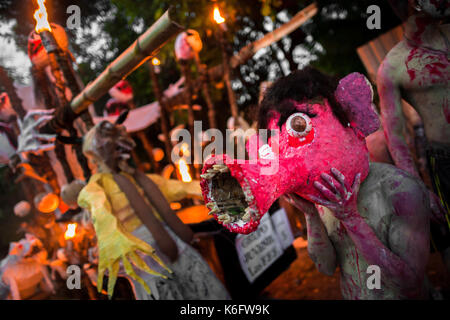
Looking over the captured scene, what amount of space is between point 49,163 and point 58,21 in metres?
1.70

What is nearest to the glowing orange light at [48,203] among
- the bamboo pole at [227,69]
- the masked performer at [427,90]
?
the bamboo pole at [227,69]

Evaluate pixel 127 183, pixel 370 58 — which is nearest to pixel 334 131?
pixel 127 183

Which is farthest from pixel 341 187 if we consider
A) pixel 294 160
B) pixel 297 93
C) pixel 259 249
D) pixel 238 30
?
pixel 238 30

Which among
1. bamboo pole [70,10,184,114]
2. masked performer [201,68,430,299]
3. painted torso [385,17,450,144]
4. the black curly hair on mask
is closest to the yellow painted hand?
bamboo pole [70,10,184,114]

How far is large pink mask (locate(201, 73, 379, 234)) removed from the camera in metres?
0.78

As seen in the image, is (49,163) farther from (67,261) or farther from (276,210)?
(276,210)

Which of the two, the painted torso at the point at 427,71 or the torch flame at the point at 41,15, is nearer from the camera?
the painted torso at the point at 427,71

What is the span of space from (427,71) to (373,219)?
1.95 ft

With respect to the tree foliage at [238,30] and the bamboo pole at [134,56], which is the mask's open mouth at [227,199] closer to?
the bamboo pole at [134,56]

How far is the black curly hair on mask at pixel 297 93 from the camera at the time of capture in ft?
3.33

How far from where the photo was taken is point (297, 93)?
102 centimetres

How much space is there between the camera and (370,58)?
4.18 metres

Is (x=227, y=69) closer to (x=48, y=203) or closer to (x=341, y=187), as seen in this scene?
(x=48, y=203)

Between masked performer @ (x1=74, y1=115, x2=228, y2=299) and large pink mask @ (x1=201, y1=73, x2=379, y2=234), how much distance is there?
3.78 feet
